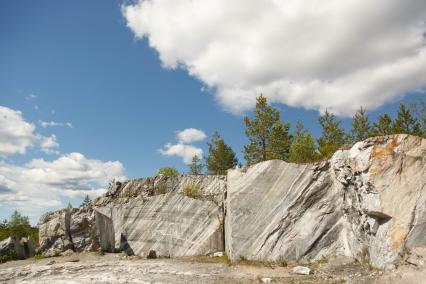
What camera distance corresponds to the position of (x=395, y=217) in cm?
1398

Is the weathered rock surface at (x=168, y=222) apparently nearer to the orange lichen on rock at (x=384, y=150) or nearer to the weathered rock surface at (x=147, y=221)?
the weathered rock surface at (x=147, y=221)

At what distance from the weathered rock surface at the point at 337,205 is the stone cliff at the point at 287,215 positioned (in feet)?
0.14

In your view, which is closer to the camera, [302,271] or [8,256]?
[302,271]

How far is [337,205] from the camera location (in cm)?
1870

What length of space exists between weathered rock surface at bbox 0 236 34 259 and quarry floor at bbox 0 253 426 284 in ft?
32.6

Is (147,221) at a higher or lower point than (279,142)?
lower

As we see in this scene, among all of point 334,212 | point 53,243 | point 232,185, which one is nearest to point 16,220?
point 53,243

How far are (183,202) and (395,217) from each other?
50.1 feet

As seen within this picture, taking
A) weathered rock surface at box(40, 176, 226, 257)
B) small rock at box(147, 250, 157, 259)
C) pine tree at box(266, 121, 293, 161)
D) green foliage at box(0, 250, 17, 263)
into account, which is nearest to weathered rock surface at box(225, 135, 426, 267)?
weathered rock surface at box(40, 176, 226, 257)

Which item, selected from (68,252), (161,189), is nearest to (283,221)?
(161,189)

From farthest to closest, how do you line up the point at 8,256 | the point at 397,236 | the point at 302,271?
1. the point at 8,256
2. the point at 302,271
3. the point at 397,236

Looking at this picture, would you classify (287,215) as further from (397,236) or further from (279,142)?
(279,142)

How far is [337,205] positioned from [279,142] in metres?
28.1

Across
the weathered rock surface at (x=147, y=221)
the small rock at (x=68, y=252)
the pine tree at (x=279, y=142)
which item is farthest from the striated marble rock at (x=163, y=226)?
the pine tree at (x=279, y=142)
